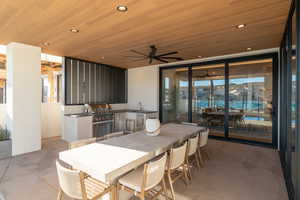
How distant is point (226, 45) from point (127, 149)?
348cm

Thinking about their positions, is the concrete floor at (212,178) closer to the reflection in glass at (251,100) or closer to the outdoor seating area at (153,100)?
the outdoor seating area at (153,100)

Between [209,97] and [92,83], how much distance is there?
4.09 metres

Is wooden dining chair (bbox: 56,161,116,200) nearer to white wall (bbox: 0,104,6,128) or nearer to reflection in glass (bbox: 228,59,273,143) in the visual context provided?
white wall (bbox: 0,104,6,128)

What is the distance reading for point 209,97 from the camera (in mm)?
5246

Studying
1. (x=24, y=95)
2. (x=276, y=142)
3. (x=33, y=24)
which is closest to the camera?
(x=33, y=24)

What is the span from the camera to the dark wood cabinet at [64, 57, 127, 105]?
5.05 meters

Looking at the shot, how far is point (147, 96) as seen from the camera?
6496 mm

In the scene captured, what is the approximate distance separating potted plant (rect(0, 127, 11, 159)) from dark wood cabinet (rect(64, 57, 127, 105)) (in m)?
1.64

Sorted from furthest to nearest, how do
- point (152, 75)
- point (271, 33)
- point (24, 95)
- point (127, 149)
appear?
point (152, 75) → point (24, 95) → point (271, 33) → point (127, 149)

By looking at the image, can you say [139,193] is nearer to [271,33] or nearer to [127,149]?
[127,149]

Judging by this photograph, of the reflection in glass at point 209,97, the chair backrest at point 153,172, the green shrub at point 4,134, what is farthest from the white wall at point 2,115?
the reflection in glass at point 209,97

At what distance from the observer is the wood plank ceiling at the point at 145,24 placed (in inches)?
85.5

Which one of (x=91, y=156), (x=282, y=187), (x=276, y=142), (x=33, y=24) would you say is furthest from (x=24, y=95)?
(x=276, y=142)

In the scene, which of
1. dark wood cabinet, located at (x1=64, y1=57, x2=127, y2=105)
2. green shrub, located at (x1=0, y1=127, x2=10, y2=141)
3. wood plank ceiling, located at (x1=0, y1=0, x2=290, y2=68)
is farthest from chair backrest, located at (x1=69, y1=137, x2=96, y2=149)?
dark wood cabinet, located at (x1=64, y1=57, x2=127, y2=105)
